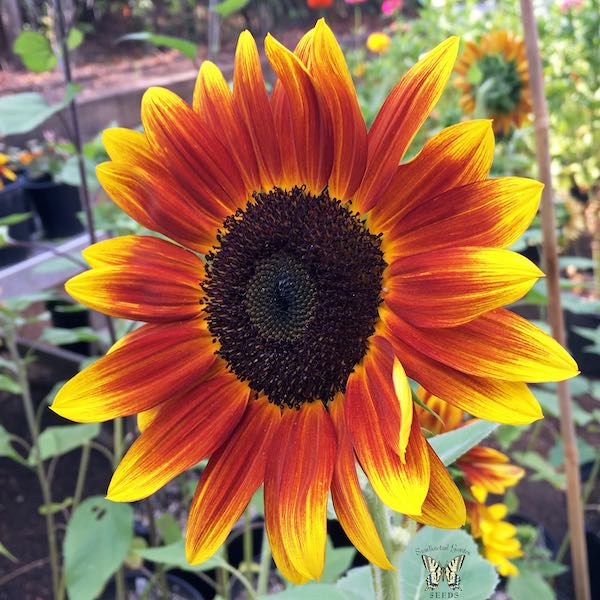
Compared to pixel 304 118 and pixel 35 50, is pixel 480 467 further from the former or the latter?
pixel 35 50

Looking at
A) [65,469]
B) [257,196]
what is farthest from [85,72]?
[257,196]

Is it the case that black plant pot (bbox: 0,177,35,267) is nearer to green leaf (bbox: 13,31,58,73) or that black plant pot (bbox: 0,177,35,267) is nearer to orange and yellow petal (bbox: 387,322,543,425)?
green leaf (bbox: 13,31,58,73)

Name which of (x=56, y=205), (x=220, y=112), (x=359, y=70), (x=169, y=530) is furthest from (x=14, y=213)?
(x=220, y=112)

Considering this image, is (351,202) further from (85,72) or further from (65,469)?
(85,72)

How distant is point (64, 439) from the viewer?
0.93m

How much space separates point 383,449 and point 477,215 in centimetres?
13

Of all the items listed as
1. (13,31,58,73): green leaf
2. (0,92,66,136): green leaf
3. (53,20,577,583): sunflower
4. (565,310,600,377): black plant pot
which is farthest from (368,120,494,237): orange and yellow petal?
(565,310,600,377): black plant pot

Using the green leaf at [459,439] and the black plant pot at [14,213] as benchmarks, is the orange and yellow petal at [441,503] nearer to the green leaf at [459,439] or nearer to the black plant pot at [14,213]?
the green leaf at [459,439]

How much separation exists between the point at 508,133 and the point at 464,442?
0.76m

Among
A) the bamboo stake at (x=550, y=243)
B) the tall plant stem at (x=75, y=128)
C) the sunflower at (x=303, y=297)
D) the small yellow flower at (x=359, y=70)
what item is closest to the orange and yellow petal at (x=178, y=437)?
the sunflower at (x=303, y=297)

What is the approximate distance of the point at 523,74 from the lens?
41.5 inches

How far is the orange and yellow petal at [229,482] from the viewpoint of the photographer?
1.22 ft

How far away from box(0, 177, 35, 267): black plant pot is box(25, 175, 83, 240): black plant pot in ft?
0.21

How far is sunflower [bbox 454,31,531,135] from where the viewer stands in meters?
1.04
